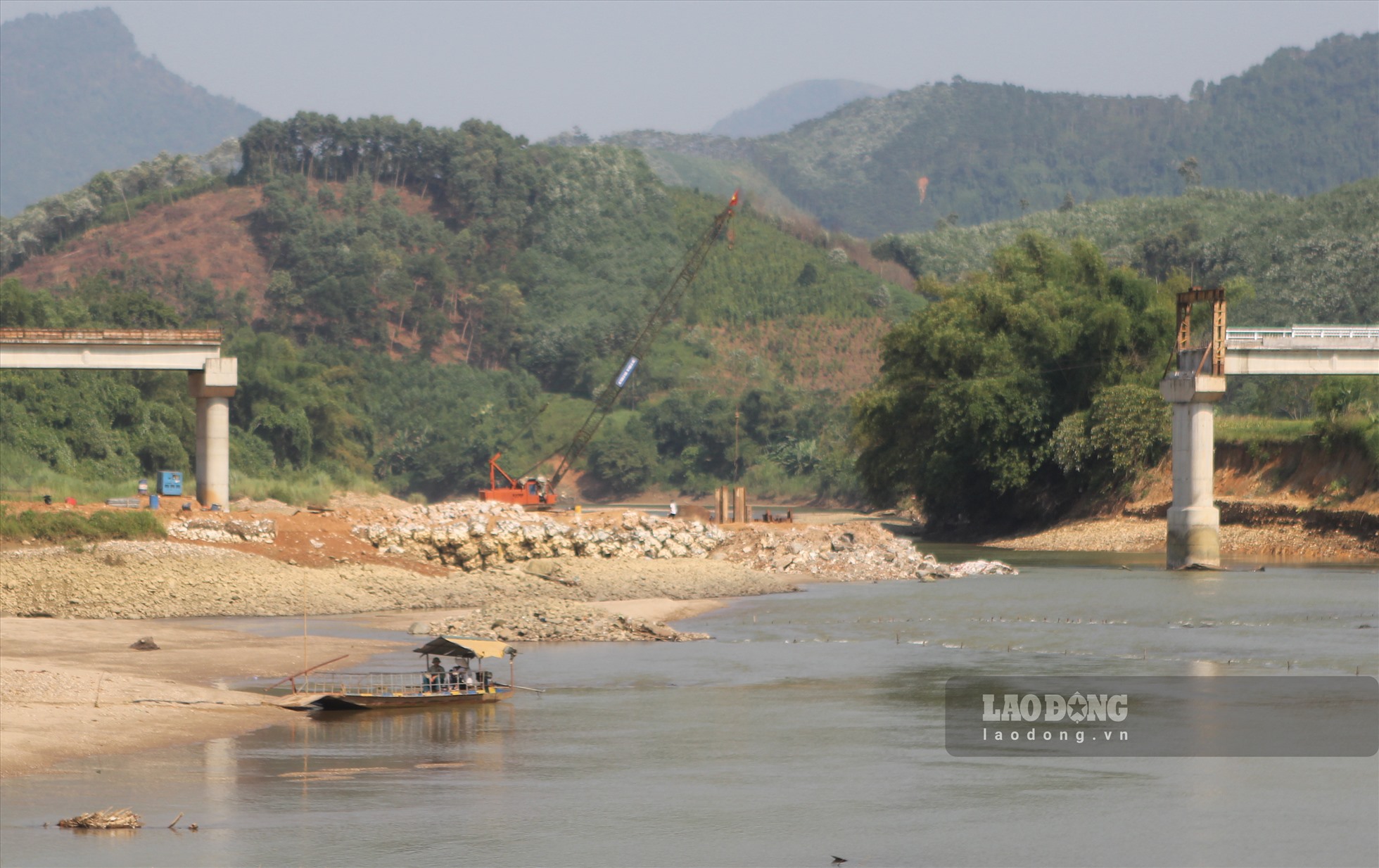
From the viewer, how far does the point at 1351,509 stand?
75750mm

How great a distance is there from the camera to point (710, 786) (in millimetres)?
27984

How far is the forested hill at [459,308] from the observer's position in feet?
449

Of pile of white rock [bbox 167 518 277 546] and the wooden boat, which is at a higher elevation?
pile of white rock [bbox 167 518 277 546]

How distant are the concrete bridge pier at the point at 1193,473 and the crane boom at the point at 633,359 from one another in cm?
4106

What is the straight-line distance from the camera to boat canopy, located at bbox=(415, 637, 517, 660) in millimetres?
36000

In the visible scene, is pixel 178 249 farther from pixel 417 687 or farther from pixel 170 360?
pixel 417 687

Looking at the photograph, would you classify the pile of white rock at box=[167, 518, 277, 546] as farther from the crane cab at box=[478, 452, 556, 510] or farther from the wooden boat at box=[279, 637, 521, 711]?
the wooden boat at box=[279, 637, 521, 711]

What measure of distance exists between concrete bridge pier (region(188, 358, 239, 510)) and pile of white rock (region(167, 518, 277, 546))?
35.4 ft

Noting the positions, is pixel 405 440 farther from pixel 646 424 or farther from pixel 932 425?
pixel 932 425

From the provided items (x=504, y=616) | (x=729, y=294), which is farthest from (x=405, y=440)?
(x=504, y=616)

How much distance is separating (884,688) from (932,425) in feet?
173

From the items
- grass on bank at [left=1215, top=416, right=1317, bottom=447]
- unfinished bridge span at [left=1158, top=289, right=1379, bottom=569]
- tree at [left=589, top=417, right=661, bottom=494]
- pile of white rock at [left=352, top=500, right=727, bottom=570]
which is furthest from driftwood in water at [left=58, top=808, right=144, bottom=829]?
tree at [left=589, top=417, right=661, bottom=494]

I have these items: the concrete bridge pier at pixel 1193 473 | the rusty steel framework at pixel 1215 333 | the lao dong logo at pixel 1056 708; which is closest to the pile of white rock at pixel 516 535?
the concrete bridge pier at pixel 1193 473

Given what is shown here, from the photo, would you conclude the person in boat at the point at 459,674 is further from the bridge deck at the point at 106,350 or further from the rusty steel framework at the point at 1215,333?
the rusty steel framework at the point at 1215,333
